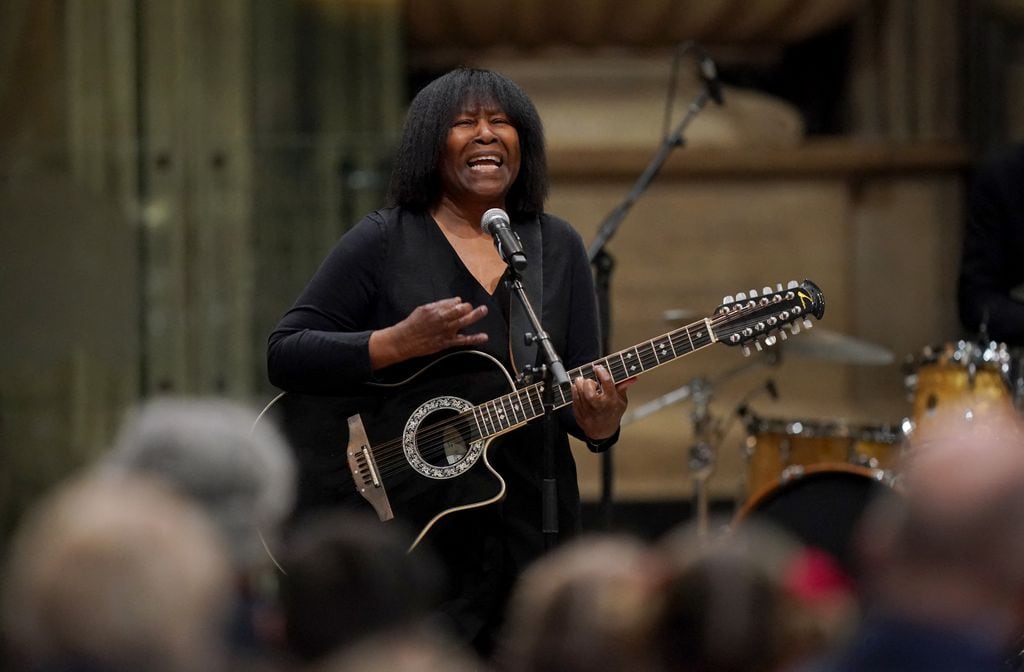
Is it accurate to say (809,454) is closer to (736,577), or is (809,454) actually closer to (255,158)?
(255,158)

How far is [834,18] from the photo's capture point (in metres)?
7.83

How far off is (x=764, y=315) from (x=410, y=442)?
982 millimetres

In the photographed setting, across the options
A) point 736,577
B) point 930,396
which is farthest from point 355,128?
point 736,577

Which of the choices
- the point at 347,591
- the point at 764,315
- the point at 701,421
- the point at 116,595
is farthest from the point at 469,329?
the point at 701,421

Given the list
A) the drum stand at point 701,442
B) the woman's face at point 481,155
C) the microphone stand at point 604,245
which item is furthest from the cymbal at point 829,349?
the woman's face at point 481,155

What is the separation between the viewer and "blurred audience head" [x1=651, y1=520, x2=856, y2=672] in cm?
176

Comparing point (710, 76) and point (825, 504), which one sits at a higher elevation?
point (710, 76)

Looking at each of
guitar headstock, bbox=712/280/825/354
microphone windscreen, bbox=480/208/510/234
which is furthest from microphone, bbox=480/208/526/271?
guitar headstock, bbox=712/280/825/354

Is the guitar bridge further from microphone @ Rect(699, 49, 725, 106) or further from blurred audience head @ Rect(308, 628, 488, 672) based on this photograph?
microphone @ Rect(699, 49, 725, 106)

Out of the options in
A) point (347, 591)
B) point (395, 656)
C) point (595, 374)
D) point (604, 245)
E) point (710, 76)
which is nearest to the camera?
point (395, 656)

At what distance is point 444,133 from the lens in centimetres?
395

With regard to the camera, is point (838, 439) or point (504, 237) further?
point (838, 439)

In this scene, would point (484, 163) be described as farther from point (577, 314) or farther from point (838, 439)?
point (838, 439)

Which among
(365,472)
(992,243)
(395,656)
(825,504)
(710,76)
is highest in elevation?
(710,76)
